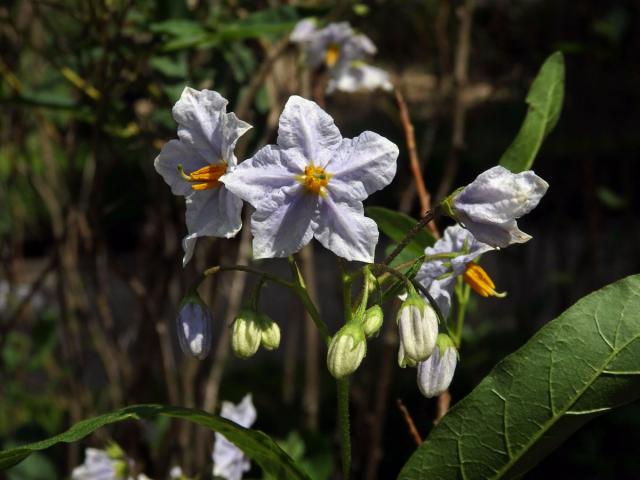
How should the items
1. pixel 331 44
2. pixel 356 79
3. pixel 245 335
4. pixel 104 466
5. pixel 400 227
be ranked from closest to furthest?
pixel 245 335
pixel 400 227
pixel 104 466
pixel 331 44
pixel 356 79

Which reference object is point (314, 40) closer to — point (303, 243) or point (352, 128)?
point (303, 243)

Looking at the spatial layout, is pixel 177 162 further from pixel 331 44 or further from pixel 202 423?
pixel 331 44

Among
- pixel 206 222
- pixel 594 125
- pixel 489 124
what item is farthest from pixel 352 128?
pixel 206 222

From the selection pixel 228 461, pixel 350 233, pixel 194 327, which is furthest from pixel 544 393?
pixel 228 461

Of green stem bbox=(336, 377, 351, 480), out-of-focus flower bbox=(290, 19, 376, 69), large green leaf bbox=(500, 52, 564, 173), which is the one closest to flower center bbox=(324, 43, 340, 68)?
out-of-focus flower bbox=(290, 19, 376, 69)

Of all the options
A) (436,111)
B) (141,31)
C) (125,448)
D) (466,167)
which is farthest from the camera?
(466,167)

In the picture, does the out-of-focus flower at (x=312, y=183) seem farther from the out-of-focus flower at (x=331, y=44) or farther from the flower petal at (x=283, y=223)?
the out-of-focus flower at (x=331, y=44)
